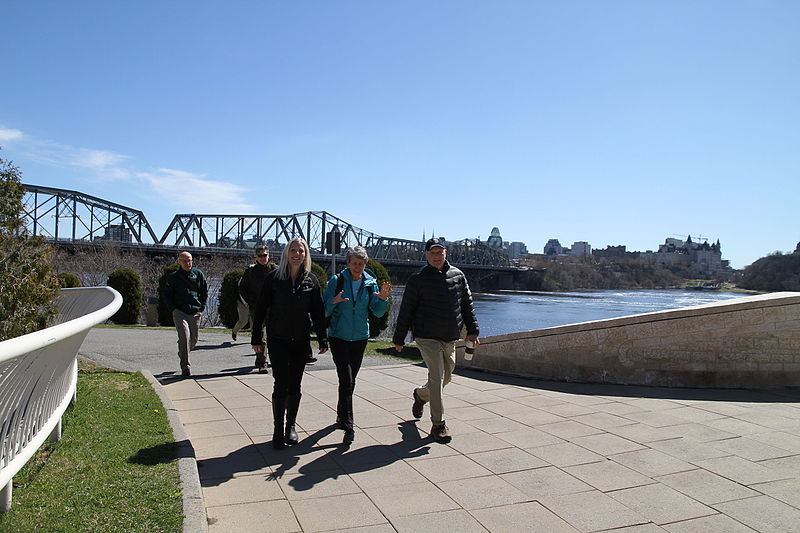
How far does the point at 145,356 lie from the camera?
1054cm

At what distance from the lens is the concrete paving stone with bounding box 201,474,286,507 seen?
3992mm

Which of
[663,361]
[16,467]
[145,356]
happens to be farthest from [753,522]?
[145,356]

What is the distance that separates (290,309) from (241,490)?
151cm

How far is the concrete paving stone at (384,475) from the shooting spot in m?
4.32

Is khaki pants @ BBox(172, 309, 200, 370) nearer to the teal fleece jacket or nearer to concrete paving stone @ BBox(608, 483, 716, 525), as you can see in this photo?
the teal fleece jacket

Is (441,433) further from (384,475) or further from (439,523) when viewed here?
(439,523)

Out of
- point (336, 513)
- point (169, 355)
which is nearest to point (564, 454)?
point (336, 513)

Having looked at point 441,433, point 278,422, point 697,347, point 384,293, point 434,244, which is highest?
point 434,244

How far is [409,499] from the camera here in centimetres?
401

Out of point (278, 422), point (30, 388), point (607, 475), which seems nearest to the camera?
point (30, 388)

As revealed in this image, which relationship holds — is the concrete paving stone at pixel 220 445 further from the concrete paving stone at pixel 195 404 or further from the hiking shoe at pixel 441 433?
the hiking shoe at pixel 441 433

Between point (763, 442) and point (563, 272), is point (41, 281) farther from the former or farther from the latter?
point (563, 272)

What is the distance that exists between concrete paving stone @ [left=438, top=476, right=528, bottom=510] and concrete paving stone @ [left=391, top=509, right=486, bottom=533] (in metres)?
0.16

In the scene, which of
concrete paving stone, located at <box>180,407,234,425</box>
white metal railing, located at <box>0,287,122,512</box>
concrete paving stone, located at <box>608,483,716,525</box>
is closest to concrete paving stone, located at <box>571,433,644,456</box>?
concrete paving stone, located at <box>608,483,716,525</box>
